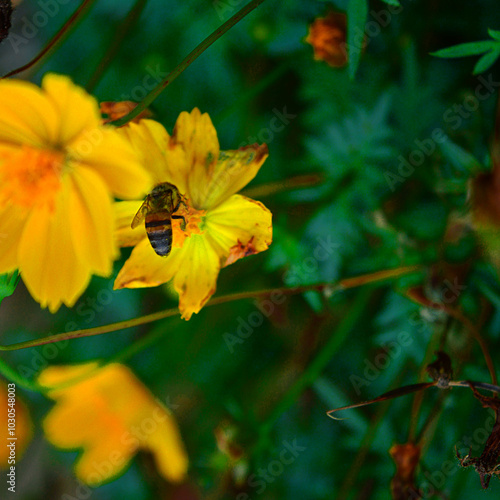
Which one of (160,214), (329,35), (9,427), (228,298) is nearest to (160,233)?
(160,214)

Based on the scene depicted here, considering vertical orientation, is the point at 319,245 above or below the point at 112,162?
below

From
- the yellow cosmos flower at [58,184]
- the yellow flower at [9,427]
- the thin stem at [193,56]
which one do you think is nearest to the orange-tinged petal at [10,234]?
the yellow cosmos flower at [58,184]

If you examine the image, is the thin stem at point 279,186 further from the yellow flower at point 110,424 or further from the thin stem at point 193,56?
the yellow flower at point 110,424

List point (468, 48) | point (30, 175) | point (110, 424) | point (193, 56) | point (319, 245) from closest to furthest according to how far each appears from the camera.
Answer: point (193, 56) < point (468, 48) < point (30, 175) < point (319, 245) < point (110, 424)

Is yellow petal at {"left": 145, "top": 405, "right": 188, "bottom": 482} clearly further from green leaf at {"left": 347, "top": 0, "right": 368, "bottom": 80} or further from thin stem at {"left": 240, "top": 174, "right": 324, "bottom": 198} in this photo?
green leaf at {"left": 347, "top": 0, "right": 368, "bottom": 80}

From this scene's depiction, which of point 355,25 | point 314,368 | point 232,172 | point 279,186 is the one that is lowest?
point 314,368

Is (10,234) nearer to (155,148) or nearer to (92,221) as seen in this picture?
(92,221)

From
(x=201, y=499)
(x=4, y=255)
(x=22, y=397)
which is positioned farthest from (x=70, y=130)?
(x=201, y=499)
